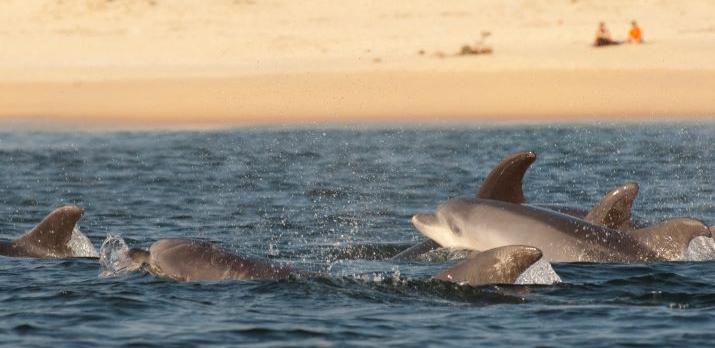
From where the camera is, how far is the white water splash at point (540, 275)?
520 inches

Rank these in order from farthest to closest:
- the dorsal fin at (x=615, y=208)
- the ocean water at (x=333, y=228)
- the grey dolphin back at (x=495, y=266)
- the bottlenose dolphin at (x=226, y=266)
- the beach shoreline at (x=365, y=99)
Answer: the beach shoreline at (x=365, y=99), the dorsal fin at (x=615, y=208), the bottlenose dolphin at (x=226, y=266), the grey dolphin back at (x=495, y=266), the ocean water at (x=333, y=228)

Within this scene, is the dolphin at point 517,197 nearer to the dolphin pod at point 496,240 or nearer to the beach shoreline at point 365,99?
the dolphin pod at point 496,240

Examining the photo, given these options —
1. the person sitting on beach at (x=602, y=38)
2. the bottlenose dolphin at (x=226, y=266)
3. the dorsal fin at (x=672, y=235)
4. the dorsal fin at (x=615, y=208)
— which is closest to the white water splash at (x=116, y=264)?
the bottlenose dolphin at (x=226, y=266)

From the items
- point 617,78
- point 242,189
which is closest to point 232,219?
point 242,189

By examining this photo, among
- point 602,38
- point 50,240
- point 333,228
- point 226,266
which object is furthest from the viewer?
point 602,38

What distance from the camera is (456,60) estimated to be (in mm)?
50438

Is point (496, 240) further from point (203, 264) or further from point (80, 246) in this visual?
point (80, 246)

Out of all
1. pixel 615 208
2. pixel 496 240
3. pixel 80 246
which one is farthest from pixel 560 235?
pixel 80 246

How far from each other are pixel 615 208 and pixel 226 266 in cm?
410

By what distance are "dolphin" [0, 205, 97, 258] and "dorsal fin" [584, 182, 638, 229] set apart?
524 cm

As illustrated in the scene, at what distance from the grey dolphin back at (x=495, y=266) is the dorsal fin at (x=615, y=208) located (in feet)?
8.22

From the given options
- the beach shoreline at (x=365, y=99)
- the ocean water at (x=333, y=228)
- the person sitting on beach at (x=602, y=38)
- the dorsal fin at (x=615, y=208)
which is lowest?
the ocean water at (x=333, y=228)

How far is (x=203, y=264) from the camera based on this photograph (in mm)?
13250

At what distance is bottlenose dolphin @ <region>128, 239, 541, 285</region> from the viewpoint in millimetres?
12406
